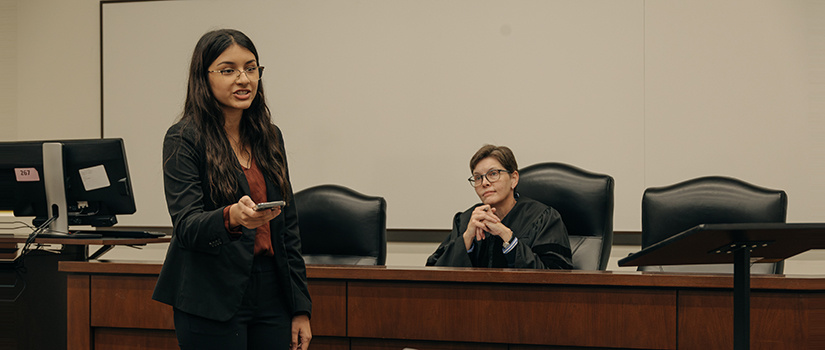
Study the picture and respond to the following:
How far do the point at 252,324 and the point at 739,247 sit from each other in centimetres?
102

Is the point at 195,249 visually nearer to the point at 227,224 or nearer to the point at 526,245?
the point at 227,224

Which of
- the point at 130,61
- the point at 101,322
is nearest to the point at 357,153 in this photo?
the point at 130,61

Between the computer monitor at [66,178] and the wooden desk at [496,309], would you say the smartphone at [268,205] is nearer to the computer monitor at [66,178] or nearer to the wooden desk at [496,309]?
the wooden desk at [496,309]

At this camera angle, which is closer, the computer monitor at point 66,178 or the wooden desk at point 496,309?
the wooden desk at point 496,309

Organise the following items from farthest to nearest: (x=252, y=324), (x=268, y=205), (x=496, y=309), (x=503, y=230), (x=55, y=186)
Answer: (x=55, y=186), (x=503, y=230), (x=496, y=309), (x=252, y=324), (x=268, y=205)

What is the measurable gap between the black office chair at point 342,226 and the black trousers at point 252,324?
3.83 feet

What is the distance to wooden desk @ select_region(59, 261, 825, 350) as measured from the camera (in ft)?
5.71

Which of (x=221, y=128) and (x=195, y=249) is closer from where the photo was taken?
(x=195, y=249)

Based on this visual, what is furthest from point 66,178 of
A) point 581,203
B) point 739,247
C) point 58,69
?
point 739,247

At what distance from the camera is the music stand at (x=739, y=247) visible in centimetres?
111

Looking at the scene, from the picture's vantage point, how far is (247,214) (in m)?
1.15

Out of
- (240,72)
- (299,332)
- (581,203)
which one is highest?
(240,72)

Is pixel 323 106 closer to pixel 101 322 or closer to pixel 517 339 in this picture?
pixel 101 322

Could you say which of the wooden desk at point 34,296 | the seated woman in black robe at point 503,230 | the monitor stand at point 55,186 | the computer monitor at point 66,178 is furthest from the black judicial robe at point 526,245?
the monitor stand at point 55,186
